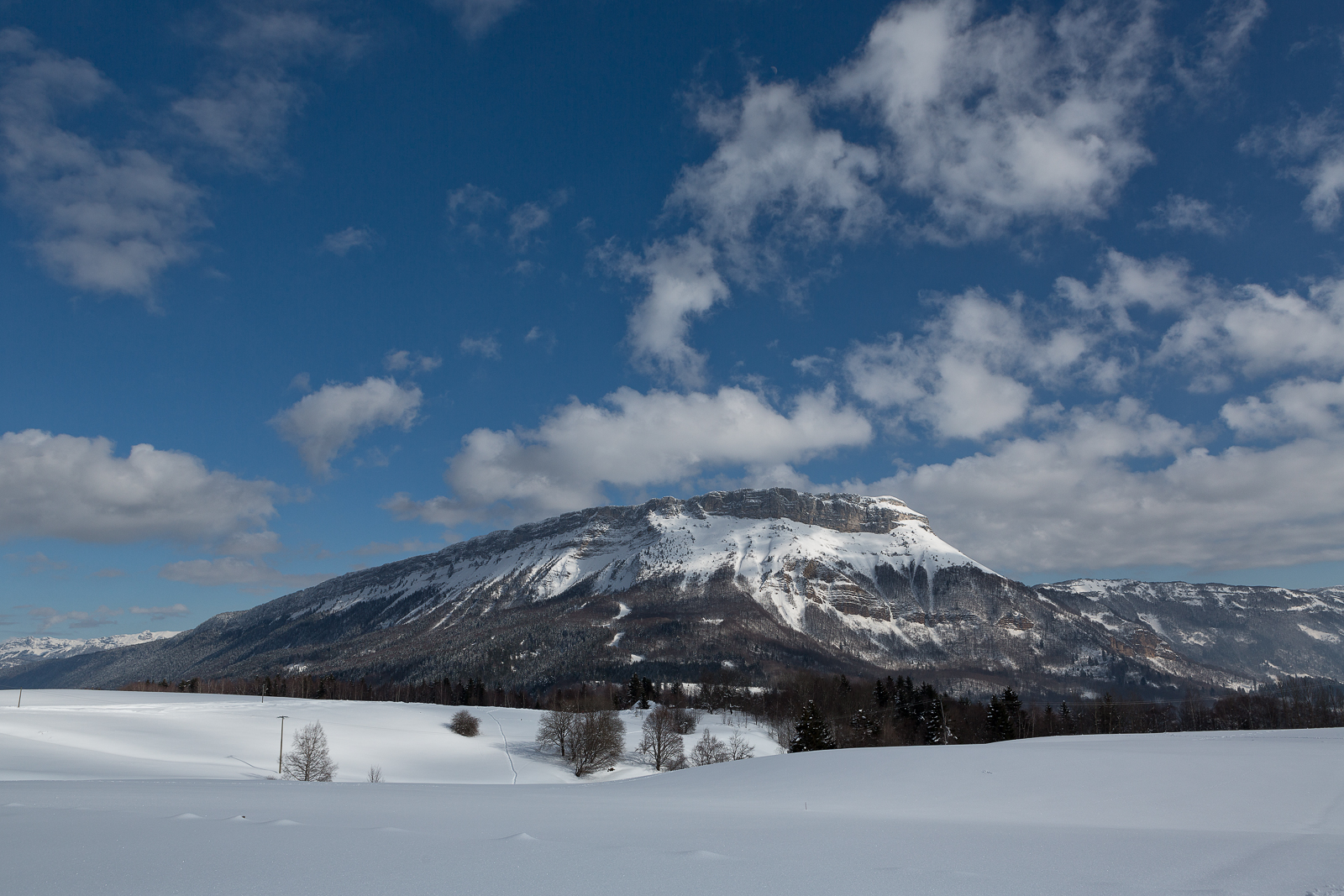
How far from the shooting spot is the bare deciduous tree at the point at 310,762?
193 ft

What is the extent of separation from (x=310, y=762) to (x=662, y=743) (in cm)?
3466

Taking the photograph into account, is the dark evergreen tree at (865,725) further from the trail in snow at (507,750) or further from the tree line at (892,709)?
the trail in snow at (507,750)

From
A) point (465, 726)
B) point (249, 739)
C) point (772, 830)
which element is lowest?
point (465, 726)

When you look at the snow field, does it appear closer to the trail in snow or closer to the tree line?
the trail in snow

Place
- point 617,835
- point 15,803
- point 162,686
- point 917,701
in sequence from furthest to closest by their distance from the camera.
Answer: point 162,686 → point 917,701 → point 15,803 → point 617,835

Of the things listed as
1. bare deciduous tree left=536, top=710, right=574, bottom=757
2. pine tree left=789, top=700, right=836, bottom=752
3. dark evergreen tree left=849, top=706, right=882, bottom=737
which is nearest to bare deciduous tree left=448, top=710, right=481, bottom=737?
bare deciduous tree left=536, top=710, right=574, bottom=757

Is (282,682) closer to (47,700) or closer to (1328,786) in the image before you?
(47,700)

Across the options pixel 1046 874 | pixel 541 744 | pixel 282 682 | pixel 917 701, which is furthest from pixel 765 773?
pixel 282 682

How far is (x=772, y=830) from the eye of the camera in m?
12.8

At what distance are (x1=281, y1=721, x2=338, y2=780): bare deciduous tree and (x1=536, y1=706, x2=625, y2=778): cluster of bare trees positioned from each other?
76.7ft

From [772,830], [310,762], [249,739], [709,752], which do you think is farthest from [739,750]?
[772,830]

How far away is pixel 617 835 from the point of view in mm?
11242

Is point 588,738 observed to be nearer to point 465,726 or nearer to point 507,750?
point 507,750

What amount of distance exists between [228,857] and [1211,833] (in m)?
16.5
